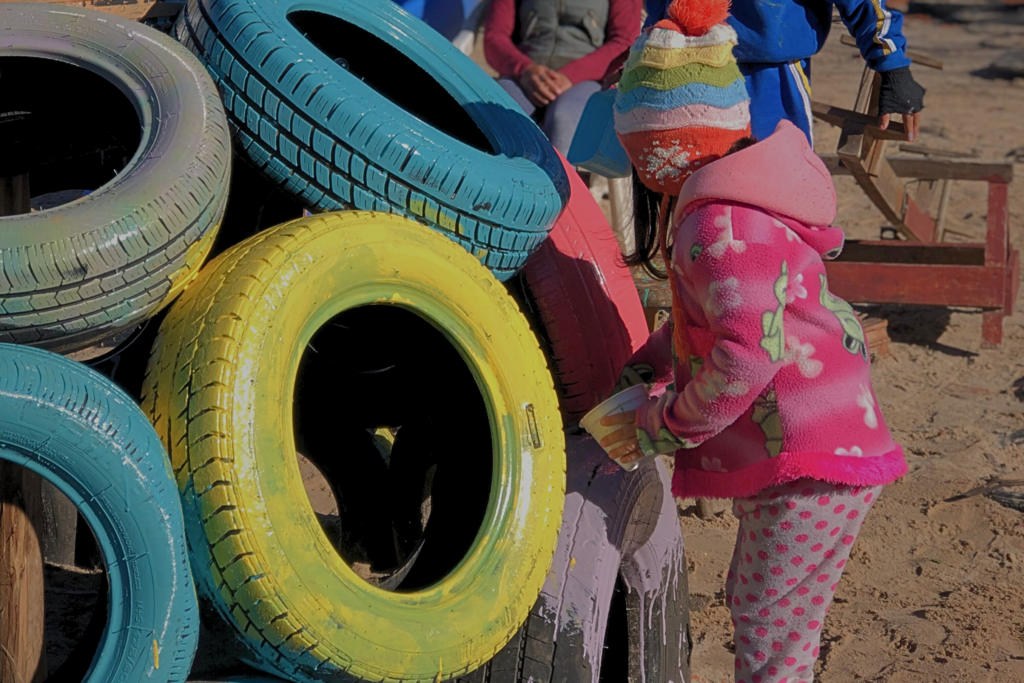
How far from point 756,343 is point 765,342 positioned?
2cm

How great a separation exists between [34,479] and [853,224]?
5162 mm

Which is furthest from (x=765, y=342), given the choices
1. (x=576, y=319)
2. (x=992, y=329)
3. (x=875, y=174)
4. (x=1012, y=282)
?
(x=1012, y=282)

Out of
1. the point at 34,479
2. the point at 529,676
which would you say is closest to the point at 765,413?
the point at 529,676

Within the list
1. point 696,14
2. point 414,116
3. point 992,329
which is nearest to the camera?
point 696,14

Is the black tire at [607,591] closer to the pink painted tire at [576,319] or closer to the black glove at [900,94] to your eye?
the pink painted tire at [576,319]

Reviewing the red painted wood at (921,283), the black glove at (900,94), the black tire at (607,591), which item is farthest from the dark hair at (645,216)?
the red painted wood at (921,283)

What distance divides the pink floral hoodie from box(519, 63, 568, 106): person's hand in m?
2.75

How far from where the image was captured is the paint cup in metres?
1.91

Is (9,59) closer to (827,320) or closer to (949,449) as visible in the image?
(827,320)

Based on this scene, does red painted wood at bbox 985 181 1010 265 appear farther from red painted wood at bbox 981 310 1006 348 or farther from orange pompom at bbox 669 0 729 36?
orange pompom at bbox 669 0 729 36

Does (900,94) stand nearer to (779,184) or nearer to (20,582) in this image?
(779,184)

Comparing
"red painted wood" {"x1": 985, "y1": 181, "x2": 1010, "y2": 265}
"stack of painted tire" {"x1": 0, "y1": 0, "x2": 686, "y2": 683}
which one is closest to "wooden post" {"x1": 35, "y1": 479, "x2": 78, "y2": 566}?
"stack of painted tire" {"x1": 0, "y1": 0, "x2": 686, "y2": 683}

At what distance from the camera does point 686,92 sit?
1.70 m

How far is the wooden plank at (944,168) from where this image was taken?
4.86 metres
